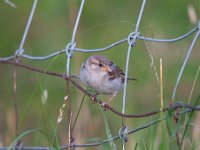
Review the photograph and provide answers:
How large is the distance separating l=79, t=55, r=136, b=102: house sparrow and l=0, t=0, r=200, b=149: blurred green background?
580 millimetres

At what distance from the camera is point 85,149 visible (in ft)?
17.9

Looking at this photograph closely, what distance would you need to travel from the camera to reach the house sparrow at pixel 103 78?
4.85 metres

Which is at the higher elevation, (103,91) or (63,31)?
Result: (63,31)

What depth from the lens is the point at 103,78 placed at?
4.92 meters

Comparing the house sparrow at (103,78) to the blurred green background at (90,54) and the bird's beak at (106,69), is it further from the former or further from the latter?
the blurred green background at (90,54)

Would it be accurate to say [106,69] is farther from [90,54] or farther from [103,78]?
[90,54]

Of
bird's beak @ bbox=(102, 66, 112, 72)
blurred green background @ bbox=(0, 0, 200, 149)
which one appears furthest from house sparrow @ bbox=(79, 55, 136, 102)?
blurred green background @ bbox=(0, 0, 200, 149)

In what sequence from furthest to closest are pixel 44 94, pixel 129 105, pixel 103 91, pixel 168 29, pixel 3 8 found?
1. pixel 3 8
2. pixel 168 29
3. pixel 129 105
4. pixel 103 91
5. pixel 44 94

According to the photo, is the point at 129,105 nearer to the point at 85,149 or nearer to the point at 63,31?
the point at 85,149

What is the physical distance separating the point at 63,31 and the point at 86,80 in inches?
118

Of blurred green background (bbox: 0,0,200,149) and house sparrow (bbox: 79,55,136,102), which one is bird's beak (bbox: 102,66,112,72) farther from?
blurred green background (bbox: 0,0,200,149)

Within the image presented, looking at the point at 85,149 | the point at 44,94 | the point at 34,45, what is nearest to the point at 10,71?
the point at 34,45

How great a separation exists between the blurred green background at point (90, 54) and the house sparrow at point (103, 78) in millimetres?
580

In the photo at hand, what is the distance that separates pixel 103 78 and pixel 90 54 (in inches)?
83.1
